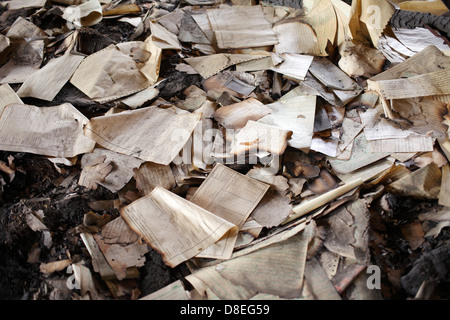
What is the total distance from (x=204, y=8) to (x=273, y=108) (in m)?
1.28

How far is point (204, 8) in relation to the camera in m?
2.73

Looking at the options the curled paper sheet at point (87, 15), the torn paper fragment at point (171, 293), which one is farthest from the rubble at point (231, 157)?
the curled paper sheet at point (87, 15)

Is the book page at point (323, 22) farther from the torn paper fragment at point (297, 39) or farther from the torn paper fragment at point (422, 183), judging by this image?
the torn paper fragment at point (422, 183)

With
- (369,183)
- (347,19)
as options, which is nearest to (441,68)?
(347,19)

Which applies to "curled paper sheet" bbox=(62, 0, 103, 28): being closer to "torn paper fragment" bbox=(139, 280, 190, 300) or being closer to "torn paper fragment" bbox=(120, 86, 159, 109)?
"torn paper fragment" bbox=(120, 86, 159, 109)

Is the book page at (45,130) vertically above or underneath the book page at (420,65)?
underneath

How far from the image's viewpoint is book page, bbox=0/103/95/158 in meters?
1.75

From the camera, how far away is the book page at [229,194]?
153cm

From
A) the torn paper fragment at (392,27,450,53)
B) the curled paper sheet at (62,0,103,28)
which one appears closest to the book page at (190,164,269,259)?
the torn paper fragment at (392,27,450,53)

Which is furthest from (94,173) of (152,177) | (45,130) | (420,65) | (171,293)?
(420,65)

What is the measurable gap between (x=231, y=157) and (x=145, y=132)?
460 mm

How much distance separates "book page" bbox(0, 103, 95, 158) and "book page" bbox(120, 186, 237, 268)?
46 centimetres

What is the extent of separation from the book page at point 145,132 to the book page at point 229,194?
0.73 ft
